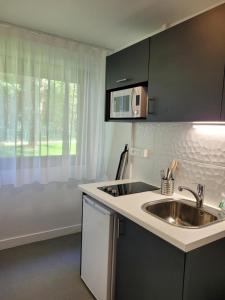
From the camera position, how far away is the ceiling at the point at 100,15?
1745mm

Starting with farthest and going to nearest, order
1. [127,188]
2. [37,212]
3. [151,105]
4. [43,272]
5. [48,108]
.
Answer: [37,212] < [48,108] < [43,272] < [127,188] < [151,105]

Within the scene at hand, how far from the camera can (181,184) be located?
1.91 m

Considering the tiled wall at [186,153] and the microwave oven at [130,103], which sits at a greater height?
the microwave oven at [130,103]

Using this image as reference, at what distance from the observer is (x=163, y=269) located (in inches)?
50.0

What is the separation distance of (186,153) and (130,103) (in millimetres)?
622

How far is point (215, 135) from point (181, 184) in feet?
1.65

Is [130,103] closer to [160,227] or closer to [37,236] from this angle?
[160,227]

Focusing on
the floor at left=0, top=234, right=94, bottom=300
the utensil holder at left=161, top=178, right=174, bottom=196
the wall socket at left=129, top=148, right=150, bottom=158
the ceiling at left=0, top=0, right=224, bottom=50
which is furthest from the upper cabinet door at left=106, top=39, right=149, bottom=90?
the floor at left=0, top=234, right=94, bottom=300

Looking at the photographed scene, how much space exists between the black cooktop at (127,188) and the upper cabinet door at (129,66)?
3.00ft

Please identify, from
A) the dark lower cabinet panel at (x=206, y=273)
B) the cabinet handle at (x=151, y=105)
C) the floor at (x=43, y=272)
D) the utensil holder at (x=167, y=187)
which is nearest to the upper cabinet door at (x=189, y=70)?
the cabinet handle at (x=151, y=105)

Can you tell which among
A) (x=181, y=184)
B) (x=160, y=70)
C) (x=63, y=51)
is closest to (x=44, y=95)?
(x=63, y=51)

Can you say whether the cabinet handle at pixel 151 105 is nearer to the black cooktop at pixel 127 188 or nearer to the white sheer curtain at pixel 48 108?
the black cooktop at pixel 127 188

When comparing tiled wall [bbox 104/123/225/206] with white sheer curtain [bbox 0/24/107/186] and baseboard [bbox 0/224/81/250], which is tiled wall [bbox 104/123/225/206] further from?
baseboard [bbox 0/224/81/250]

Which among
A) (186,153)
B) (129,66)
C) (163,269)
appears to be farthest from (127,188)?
(129,66)
